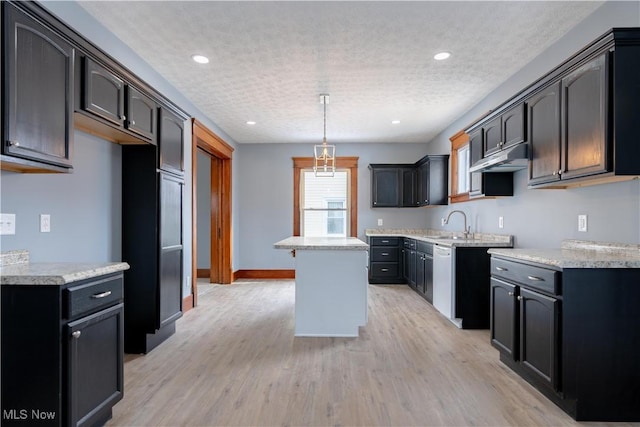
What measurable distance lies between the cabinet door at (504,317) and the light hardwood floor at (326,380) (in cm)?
20

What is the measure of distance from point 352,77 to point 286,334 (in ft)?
8.83

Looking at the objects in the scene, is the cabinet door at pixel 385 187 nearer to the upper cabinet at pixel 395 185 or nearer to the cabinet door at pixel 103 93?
the upper cabinet at pixel 395 185

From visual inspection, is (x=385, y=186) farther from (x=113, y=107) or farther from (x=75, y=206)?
(x=75, y=206)

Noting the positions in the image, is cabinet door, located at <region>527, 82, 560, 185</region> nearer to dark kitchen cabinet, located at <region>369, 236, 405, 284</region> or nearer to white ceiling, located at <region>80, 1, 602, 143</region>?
white ceiling, located at <region>80, 1, 602, 143</region>

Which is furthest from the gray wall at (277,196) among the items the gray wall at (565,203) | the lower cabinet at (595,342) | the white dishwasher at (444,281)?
the lower cabinet at (595,342)

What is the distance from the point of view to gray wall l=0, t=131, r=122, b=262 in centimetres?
207

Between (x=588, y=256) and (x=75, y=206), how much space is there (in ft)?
11.6

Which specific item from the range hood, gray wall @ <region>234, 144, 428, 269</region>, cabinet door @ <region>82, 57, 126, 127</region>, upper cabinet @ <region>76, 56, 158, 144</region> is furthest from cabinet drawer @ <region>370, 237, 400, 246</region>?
cabinet door @ <region>82, 57, 126, 127</region>

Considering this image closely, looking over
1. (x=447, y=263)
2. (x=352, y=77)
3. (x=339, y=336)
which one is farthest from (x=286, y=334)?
(x=352, y=77)

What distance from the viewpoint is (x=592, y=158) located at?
7.08 ft

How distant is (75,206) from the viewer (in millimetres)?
2553

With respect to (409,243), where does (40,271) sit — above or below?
above

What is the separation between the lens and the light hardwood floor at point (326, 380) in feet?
6.73

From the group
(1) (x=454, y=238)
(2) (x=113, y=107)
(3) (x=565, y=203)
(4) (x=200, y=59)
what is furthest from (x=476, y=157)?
(2) (x=113, y=107)
